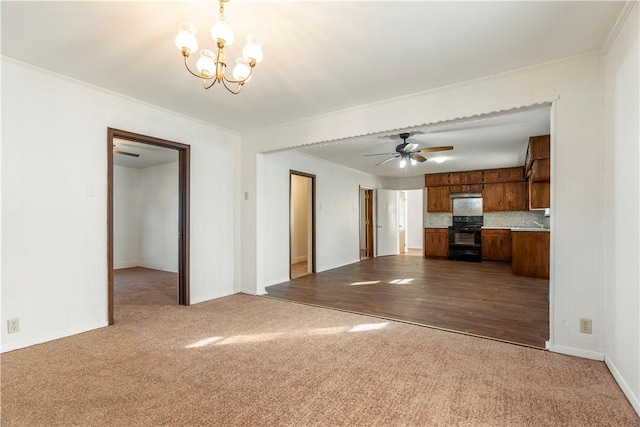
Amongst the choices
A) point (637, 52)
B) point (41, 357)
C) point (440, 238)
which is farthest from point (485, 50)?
point (440, 238)

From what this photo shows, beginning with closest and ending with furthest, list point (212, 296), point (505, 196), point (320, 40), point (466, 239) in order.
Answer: point (320, 40) < point (212, 296) < point (505, 196) < point (466, 239)

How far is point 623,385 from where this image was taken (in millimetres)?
2018

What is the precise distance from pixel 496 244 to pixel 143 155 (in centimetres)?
842

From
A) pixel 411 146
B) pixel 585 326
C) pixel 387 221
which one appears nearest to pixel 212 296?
pixel 411 146

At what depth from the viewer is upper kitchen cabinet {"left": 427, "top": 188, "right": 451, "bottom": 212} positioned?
8.82 metres

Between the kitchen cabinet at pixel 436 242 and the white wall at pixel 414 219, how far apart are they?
99.1 inches

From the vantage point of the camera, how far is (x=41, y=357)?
2521 millimetres

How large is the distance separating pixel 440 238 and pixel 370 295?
497 centimetres

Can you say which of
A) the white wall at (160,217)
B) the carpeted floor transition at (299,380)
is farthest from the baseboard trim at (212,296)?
the white wall at (160,217)

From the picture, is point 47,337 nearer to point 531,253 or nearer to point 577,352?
point 577,352

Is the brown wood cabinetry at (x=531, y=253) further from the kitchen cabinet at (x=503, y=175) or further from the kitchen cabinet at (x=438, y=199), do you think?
the kitchen cabinet at (x=438, y=199)

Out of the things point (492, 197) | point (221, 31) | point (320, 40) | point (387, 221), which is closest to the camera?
point (221, 31)

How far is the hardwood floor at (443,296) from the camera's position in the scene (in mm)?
3287

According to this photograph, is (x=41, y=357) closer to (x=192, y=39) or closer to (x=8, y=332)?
(x=8, y=332)
